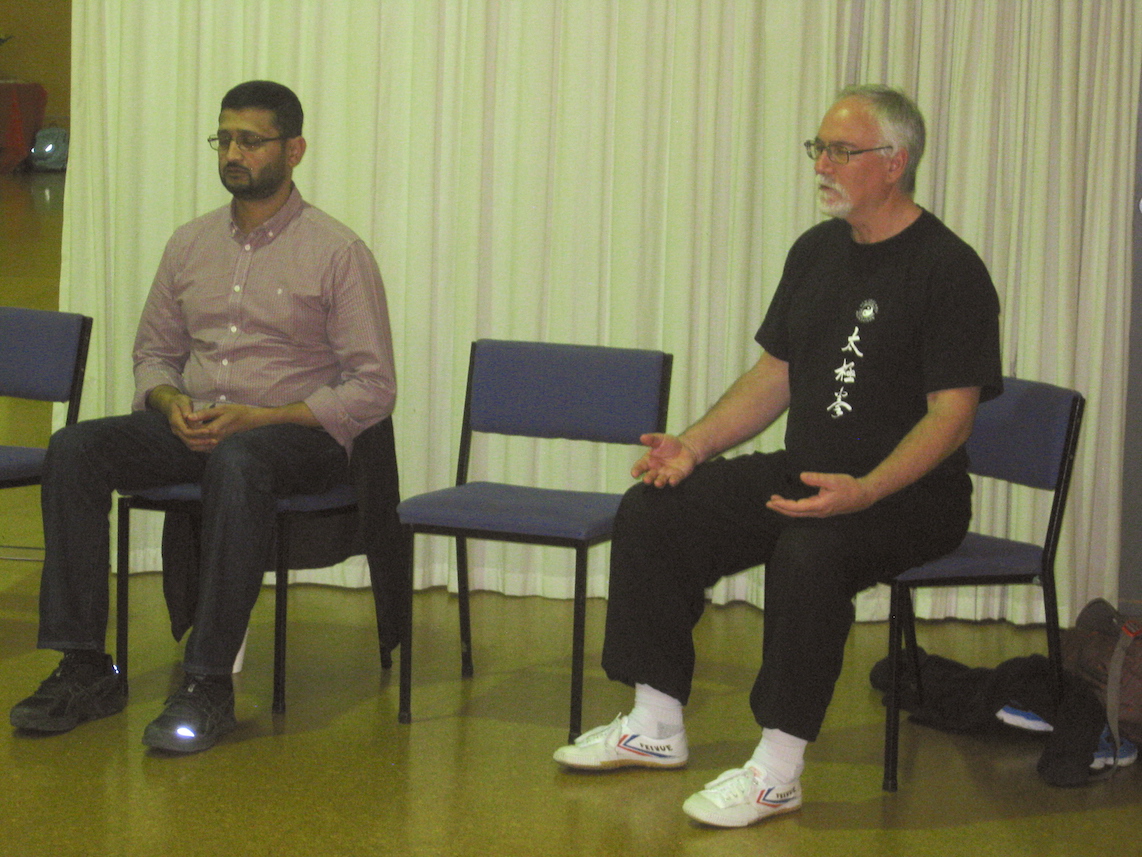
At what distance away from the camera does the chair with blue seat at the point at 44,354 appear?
3.38m

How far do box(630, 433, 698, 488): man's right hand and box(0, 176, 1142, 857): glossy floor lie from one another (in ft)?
1.94

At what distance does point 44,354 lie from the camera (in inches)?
134

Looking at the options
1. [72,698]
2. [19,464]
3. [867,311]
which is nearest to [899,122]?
[867,311]

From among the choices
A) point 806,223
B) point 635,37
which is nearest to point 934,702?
point 806,223

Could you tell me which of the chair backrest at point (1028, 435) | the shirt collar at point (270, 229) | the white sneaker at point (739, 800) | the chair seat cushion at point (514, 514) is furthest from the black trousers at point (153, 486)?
the chair backrest at point (1028, 435)

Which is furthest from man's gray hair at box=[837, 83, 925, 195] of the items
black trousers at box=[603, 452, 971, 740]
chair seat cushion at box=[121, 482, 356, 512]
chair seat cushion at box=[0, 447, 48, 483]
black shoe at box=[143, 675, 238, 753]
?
chair seat cushion at box=[0, 447, 48, 483]

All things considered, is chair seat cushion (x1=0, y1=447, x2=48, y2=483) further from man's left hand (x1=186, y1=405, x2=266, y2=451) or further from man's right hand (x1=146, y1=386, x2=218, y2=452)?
man's left hand (x1=186, y1=405, x2=266, y2=451)

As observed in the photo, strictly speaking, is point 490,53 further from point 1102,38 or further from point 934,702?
point 934,702

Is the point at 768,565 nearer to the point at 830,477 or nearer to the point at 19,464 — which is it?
the point at 830,477

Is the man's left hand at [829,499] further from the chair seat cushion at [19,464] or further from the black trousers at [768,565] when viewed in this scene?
the chair seat cushion at [19,464]

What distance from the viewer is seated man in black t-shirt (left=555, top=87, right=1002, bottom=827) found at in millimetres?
2402

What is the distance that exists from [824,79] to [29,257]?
25.1 ft

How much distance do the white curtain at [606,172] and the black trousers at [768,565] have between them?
1.32 metres

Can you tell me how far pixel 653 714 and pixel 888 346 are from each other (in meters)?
0.86
